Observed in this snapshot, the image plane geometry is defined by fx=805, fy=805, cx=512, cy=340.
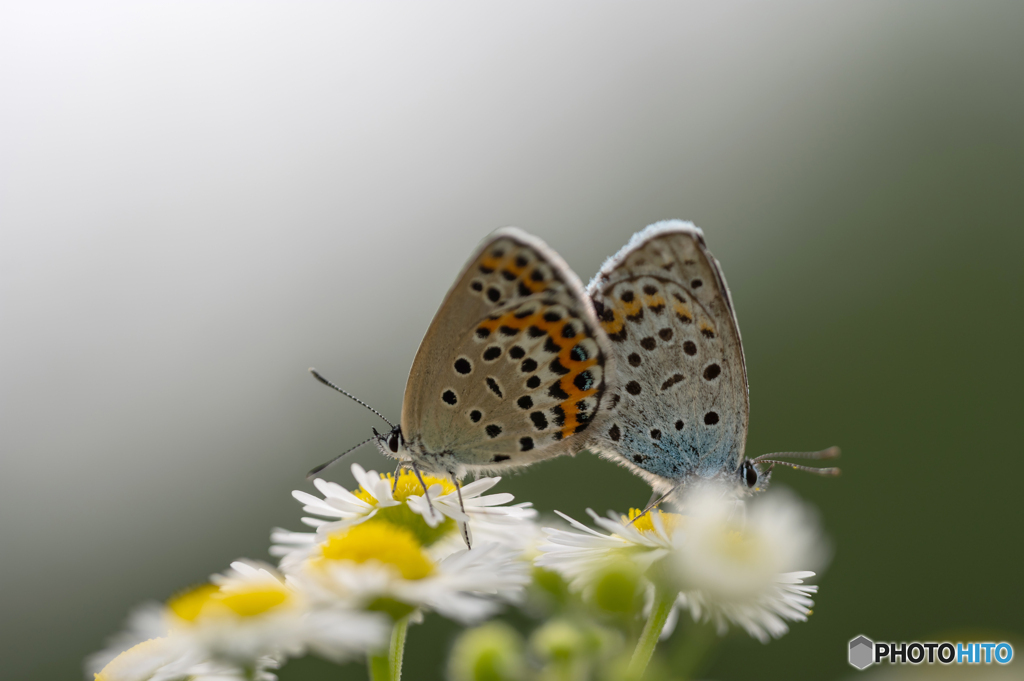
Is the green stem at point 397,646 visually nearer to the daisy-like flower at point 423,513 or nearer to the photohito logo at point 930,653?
the daisy-like flower at point 423,513

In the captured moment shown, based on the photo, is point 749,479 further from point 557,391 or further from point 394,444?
point 394,444

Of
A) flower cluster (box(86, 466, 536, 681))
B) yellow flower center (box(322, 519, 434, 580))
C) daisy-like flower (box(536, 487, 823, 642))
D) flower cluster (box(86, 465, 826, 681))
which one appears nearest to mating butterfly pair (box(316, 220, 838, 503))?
daisy-like flower (box(536, 487, 823, 642))

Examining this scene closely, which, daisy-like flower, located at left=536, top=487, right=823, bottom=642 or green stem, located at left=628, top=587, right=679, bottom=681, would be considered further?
green stem, located at left=628, top=587, right=679, bottom=681

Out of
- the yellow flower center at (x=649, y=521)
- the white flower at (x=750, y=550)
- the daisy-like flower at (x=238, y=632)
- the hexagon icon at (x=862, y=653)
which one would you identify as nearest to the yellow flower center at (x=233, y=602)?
the daisy-like flower at (x=238, y=632)

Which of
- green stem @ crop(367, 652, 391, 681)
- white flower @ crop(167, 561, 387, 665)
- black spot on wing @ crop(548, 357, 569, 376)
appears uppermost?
black spot on wing @ crop(548, 357, 569, 376)

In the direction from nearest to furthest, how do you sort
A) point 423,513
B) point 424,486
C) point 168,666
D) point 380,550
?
point 168,666 → point 380,550 → point 423,513 → point 424,486

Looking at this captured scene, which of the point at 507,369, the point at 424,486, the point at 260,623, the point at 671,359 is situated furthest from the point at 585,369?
the point at 260,623

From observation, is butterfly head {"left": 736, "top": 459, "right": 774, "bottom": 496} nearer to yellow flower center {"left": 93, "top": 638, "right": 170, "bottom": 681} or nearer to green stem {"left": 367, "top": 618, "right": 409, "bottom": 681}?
green stem {"left": 367, "top": 618, "right": 409, "bottom": 681}

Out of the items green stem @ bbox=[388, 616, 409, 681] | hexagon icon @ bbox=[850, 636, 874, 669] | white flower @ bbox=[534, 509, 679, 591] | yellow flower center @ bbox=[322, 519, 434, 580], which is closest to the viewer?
green stem @ bbox=[388, 616, 409, 681]
